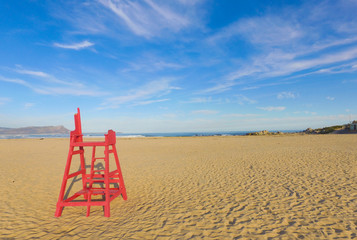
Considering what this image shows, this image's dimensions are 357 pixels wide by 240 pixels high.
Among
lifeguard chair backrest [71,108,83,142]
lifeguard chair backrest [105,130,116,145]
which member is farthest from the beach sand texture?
lifeguard chair backrest [71,108,83,142]

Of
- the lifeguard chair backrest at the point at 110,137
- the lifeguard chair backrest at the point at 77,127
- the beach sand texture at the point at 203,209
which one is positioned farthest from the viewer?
the lifeguard chair backrest at the point at 77,127

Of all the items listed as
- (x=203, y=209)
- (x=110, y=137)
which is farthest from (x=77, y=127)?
(x=203, y=209)

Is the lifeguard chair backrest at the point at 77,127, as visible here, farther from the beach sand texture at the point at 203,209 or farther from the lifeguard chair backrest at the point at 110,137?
the beach sand texture at the point at 203,209

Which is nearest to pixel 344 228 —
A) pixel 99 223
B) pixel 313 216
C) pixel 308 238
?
pixel 313 216

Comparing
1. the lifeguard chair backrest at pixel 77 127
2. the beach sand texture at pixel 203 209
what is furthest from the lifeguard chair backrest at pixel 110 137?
the beach sand texture at pixel 203 209

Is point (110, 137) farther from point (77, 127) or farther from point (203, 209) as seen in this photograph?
point (203, 209)

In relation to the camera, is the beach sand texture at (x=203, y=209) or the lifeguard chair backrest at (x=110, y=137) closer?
the beach sand texture at (x=203, y=209)

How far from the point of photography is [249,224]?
5094mm

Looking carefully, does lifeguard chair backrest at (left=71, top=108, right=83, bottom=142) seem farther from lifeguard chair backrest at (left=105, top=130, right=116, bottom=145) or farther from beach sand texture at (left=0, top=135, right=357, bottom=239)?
beach sand texture at (left=0, top=135, right=357, bottom=239)

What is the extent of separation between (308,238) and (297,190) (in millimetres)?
3703

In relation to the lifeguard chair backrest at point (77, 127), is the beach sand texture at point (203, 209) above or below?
below

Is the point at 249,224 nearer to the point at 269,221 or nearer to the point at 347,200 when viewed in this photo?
the point at 269,221

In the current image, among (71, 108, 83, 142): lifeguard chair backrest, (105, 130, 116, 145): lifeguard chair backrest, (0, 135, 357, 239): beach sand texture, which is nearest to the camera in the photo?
(0, 135, 357, 239): beach sand texture

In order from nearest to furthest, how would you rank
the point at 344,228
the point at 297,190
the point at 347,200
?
the point at 344,228 < the point at 347,200 < the point at 297,190
